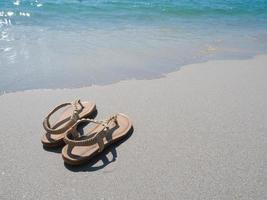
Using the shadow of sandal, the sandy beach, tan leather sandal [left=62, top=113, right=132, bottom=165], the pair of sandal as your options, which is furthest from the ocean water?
the shadow of sandal

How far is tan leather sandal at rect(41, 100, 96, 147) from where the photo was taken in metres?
2.50

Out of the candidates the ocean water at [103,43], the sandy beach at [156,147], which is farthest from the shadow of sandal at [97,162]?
the ocean water at [103,43]

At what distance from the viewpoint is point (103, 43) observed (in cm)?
577

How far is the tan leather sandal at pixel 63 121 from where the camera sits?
2500mm

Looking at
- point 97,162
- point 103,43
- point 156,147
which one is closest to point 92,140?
point 97,162

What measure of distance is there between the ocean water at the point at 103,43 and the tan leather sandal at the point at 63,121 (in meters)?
0.81

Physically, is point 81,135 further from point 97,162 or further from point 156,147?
point 156,147

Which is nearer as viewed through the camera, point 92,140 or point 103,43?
point 92,140

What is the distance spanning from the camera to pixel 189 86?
3805 millimetres

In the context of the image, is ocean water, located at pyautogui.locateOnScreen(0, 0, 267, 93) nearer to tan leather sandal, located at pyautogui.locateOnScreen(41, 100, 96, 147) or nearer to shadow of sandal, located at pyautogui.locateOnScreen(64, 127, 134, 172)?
tan leather sandal, located at pyautogui.locateOnScreen(41, 100, 96, 147)

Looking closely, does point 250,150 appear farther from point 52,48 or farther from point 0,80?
point 52,48

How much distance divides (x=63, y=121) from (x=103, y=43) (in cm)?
317

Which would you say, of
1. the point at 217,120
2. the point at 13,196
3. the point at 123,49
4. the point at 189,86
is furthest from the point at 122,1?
the point at 13,196

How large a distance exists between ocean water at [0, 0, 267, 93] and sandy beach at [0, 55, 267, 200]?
0.57 meters
